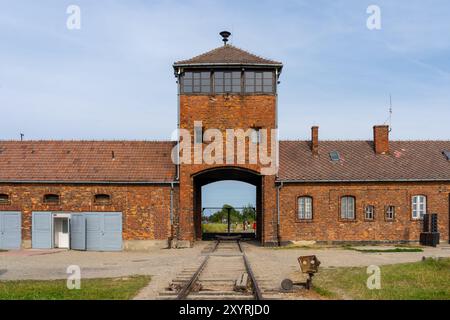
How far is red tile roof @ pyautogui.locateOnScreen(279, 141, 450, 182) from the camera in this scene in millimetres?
30344

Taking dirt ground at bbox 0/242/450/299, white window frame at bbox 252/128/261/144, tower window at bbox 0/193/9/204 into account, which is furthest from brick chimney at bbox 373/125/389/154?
tower window at bbox 0/193/9/204

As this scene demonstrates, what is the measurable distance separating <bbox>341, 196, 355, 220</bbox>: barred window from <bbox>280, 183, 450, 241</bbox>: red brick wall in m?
0.26

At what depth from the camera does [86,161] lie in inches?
1204

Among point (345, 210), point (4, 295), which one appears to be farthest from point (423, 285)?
point (345, 210)

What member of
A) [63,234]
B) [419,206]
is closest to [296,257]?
[419,206]

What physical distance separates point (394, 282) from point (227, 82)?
17.0 m

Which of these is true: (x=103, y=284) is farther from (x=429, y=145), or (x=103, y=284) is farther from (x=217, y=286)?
(x=429, y=145)

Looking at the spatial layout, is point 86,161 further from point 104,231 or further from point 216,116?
point 216,116

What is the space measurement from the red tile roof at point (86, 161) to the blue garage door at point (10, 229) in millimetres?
1910

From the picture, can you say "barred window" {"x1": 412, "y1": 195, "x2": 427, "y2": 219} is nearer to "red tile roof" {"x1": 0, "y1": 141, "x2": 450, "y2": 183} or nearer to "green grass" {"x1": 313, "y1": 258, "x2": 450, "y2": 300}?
"red tile roof" {"x1": 0, "y1": 141, "x2": 450, "y2": 183}
